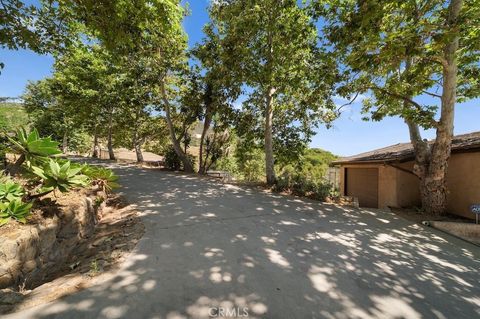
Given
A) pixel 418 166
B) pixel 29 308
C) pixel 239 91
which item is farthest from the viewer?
pixel 239 91

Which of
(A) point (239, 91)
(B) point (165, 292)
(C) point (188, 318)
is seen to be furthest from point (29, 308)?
(A) point (239, 91)

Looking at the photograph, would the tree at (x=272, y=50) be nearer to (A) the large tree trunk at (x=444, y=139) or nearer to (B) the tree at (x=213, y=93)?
(B) the tree at (x=213, y=93)

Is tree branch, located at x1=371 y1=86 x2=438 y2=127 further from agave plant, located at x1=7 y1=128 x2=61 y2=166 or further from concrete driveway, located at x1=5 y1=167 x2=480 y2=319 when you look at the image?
agave plant, located at x1=7 y1=128 x2=61 y2=166

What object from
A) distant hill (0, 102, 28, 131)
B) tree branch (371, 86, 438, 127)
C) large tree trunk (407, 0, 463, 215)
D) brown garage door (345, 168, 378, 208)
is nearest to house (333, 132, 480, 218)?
brown garage door (345, 168, 378, 208)

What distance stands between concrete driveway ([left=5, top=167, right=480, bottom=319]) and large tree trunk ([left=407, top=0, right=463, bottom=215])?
2.16 m

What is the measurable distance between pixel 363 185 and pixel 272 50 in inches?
334

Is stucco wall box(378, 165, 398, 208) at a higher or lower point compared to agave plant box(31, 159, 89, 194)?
lower

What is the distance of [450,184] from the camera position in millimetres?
8633

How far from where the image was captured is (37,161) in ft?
14.0

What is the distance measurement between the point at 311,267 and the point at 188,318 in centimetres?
211

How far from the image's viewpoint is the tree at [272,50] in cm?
897

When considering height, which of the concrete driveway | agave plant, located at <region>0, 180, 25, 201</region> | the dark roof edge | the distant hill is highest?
the distant hill

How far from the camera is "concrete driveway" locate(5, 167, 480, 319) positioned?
104 inches

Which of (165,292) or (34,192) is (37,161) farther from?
(165,292)
